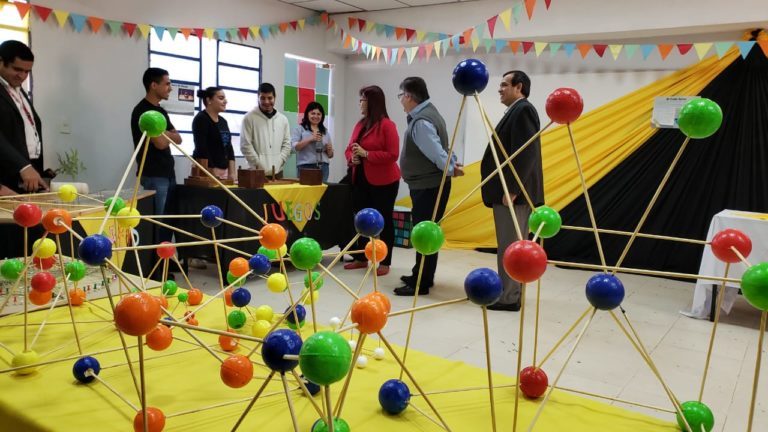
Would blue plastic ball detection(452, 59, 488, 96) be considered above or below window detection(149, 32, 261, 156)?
below

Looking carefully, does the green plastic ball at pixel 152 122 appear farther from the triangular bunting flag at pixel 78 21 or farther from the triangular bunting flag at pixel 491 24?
the triangular bunting flag at pixel 491 24

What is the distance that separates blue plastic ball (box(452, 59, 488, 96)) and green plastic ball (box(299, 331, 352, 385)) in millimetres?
539

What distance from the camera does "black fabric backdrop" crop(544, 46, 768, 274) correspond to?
423cm

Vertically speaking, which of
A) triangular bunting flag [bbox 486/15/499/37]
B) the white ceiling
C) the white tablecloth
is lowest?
the white tablecloth

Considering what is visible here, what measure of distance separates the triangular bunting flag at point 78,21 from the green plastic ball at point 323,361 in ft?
14.4

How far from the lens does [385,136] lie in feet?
12.4

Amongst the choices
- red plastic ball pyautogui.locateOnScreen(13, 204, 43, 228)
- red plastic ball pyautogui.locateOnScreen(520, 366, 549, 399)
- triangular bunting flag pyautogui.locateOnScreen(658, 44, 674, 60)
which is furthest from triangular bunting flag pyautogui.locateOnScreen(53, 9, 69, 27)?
triangular bunting flag pyautogui.locateOnScreen(658, 44, 674, 60)

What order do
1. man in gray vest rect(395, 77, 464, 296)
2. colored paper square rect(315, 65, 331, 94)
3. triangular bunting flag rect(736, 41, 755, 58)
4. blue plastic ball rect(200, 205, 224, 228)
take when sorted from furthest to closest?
colored paper square rect(315, 65, 331, 94)
triangular bunting flag rect(736, 41, 755, 58)
man in gray vest rect(395, 77, 464, 296)
blue plastic ball rect(200, 205, 224, 228)

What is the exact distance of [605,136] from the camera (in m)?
4.85

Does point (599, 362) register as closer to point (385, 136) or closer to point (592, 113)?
point (385, 136)

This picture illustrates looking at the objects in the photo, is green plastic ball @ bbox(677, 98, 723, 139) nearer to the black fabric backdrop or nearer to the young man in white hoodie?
the young man in white hoodie

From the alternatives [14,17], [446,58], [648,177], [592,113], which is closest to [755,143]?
Answer: [648,177]

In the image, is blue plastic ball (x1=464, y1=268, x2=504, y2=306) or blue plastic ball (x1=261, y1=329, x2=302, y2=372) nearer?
blue plastic ball (x1=261, y1=329, x2=302, y2=372)

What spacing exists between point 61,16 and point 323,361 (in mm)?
4371
